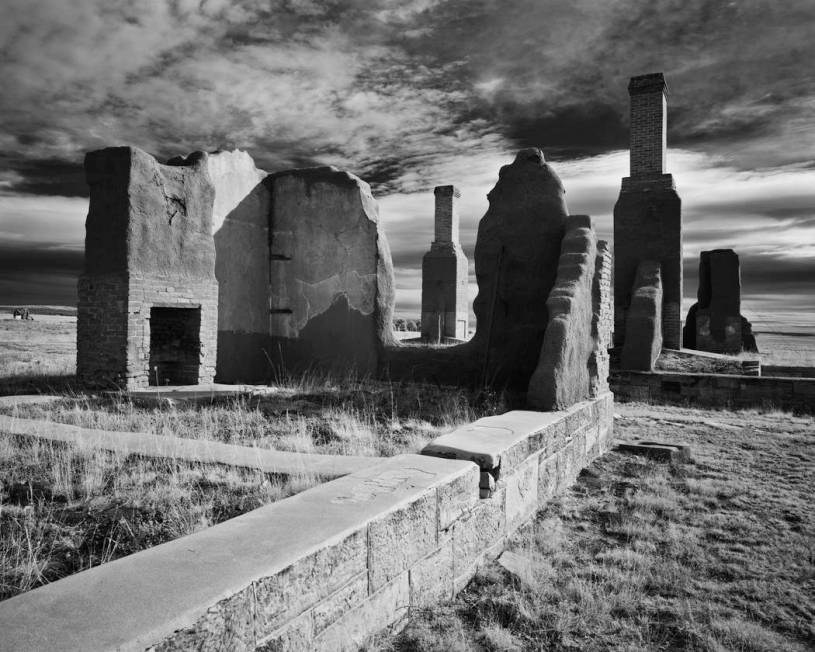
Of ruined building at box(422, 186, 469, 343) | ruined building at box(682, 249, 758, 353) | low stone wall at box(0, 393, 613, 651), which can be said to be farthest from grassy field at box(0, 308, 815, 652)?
ruined building at box(422, 186, 469, 343)

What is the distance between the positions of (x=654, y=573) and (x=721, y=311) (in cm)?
1873

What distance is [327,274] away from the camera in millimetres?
9906

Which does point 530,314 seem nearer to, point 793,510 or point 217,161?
point 793,510

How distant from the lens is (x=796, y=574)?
3.76m

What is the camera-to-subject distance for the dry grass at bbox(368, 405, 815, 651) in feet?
9.69

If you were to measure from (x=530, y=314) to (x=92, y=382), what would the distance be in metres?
6.04

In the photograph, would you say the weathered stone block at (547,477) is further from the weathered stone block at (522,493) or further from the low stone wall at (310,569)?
the low stone wall at (310,569)

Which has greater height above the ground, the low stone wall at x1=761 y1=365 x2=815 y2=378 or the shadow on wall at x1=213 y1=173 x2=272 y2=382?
the shadow on wall at x1=213 y1=173 x2=272 y2=382

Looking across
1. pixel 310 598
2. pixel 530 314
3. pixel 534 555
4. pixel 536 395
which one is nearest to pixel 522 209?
pixel 530 314

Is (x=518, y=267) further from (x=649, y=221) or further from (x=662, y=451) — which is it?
(x=649, y=221)

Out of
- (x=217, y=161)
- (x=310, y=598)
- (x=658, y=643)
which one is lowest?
(x=658, y=643)

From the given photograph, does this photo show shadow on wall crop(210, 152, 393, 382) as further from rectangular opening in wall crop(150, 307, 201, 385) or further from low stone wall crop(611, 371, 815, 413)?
low stone wall crop(611, 371, 815, 413)

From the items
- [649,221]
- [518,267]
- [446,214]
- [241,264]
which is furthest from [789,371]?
[241,264]

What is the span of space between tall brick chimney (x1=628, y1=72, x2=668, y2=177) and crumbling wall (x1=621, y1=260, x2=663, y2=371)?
122 inches
